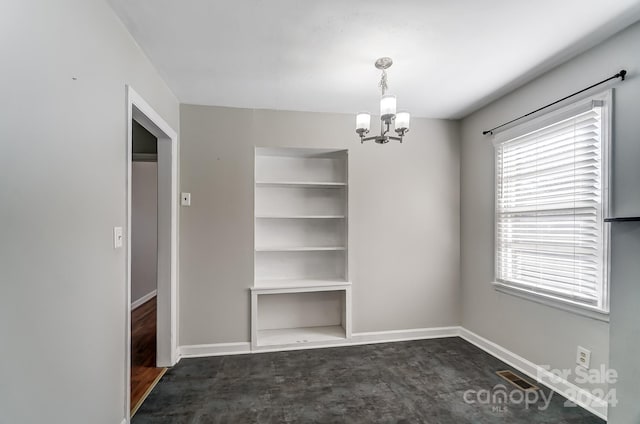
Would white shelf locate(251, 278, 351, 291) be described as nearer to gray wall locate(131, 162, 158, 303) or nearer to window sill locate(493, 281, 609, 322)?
window sill locate(493, 281, 609, 322)

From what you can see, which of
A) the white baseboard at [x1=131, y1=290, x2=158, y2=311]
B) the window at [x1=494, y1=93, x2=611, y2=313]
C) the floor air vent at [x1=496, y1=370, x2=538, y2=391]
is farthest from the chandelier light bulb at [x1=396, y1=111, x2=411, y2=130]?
the white baseboard at [x1=131, y1=290, x2=158, y2=311]

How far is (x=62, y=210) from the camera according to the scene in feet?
4.46

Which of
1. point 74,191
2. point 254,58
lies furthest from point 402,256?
point 74,191

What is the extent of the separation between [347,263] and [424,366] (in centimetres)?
124

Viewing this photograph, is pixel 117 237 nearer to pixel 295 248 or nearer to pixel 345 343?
pixel 295 248

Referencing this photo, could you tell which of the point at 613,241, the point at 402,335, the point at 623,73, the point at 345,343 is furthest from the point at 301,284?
the point at 623,73

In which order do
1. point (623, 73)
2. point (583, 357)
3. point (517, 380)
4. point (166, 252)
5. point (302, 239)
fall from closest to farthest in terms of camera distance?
point (623, 73), point (583, 357), point (517, 380), point (166, 252), point (302, 239)

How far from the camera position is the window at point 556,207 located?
217 cm

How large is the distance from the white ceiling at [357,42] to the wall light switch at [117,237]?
1.25m

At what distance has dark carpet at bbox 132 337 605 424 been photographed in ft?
7.16

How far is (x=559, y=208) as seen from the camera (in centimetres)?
246

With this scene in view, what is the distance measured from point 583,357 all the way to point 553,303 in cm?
40

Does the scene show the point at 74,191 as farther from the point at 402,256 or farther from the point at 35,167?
the point at 402,256

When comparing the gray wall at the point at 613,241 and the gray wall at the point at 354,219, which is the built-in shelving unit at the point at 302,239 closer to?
the gray wall at the point at 354,219
